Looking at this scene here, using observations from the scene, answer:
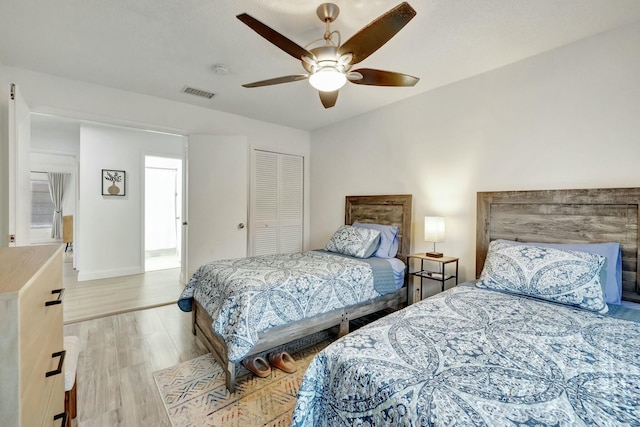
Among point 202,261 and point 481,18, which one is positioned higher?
point 481,18

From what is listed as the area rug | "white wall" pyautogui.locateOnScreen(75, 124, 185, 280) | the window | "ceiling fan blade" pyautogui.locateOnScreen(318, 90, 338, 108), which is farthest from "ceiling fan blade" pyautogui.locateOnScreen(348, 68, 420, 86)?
the window

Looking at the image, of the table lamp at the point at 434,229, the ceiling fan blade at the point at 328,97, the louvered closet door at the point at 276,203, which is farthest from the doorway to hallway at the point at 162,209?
the table lamp at the point at 434,229

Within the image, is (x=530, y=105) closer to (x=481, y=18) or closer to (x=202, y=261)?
(x=481, y=18)

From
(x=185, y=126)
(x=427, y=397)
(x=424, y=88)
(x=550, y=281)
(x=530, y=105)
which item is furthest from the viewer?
(x=185, y=126)

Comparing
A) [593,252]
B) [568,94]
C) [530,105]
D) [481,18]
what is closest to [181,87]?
[481,18]

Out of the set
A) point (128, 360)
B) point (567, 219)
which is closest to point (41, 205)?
point (128, 360)

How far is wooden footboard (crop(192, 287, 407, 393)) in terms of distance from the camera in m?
2.02

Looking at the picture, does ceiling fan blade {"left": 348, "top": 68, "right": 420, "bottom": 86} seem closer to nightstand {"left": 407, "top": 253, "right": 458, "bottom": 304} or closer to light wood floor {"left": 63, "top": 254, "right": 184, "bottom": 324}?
nightstand {"left": 407, "top": 253, "right": 458, "bottom": 304}

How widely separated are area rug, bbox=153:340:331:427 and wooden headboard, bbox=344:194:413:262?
1.73 metres

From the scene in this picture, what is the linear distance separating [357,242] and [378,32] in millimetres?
2050

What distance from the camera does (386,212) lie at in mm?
3498

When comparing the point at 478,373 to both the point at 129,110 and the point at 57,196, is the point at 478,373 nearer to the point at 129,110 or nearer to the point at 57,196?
the point at 129,110

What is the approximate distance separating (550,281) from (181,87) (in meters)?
3.64

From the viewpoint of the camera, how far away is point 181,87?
9.95 feet
